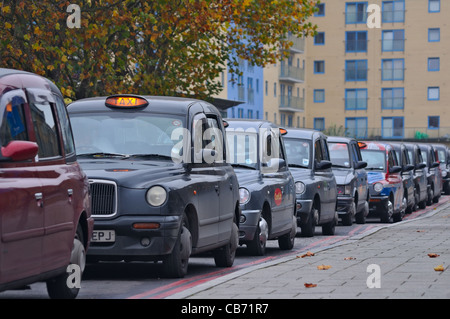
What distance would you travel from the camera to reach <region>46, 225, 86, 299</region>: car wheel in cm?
1036

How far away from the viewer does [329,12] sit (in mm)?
111125

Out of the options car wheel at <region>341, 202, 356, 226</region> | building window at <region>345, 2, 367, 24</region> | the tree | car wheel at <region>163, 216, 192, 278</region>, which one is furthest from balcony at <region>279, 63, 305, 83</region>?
car wheel at <region>163, 216, 192, 278</region>

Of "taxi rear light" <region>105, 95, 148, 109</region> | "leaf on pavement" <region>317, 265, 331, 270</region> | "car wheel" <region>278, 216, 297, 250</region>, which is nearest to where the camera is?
"leaf on pavement" <region>317, 265, 331, 270</region>

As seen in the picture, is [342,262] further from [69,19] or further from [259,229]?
[69,19]

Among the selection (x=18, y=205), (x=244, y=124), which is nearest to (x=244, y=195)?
(x=244, y=124)

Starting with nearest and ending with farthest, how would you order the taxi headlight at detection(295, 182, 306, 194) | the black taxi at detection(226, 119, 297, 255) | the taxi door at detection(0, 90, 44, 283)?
the taxi door at detection(0, 90, 44, 283) < the black taxi at detection(226, 119, 297, 255) < the taxi headlight at detection(295, 182, 306, 194)

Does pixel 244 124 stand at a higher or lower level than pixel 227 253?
higher

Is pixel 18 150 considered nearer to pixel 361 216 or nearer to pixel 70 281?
pixel 70 281

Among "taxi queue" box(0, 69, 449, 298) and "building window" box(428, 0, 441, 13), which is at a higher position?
"building window" box(428, 0, 441, 13)

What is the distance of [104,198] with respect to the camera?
12.5 meters

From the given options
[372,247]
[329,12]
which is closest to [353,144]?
[372,247]

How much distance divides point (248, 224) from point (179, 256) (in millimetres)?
3925

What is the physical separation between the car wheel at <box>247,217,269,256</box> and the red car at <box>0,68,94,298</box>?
6171 millimetres

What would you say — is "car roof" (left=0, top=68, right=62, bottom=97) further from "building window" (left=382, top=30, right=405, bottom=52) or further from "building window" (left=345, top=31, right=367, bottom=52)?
"building window" (left=345, top=31, right=367, bottom=52)
